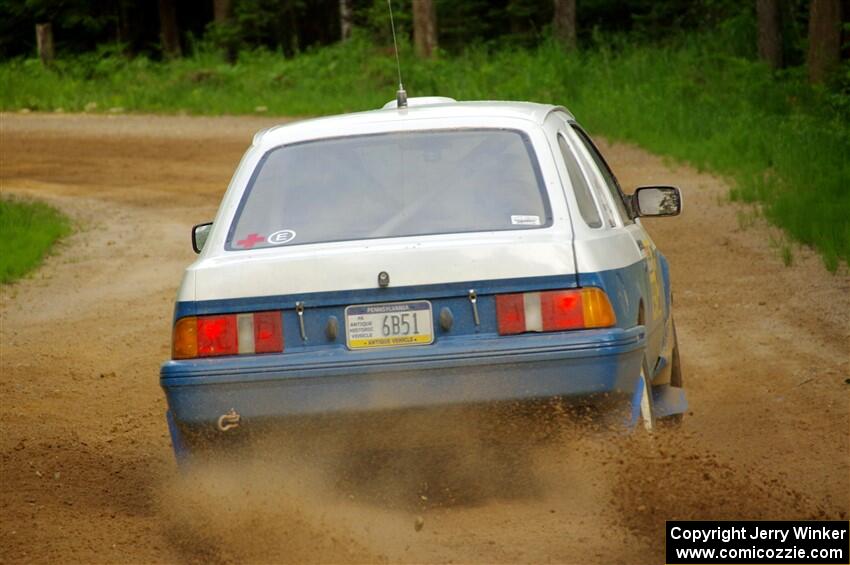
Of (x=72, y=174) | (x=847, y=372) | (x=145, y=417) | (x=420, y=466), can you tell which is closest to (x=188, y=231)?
(x=72, y=174)

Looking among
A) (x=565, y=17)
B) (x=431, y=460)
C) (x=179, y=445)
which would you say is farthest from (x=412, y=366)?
(x=565, y=17)

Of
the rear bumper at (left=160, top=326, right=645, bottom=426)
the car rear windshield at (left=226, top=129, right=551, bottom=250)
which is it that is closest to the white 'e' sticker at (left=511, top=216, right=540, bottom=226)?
the car rear windshield at (left=226, top=129, right=551, bottom=250)

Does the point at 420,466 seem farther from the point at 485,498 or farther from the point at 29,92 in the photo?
the point at 29,92

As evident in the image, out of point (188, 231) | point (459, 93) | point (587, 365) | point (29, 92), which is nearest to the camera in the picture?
point (587, 365)

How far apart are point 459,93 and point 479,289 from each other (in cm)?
2191

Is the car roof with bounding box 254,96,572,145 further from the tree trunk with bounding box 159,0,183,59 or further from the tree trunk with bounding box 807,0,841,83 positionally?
the tree trunk with bounding box 159,0,183,59

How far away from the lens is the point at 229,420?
539 cm

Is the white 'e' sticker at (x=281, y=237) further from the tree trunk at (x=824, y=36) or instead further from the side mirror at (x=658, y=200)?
the tree trunk at (x=824, y=36)

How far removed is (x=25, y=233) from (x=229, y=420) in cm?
1033

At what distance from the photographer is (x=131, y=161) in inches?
852

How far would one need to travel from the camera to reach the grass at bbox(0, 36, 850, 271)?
15.6 metres

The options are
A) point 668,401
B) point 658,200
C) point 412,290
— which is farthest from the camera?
point 658,200

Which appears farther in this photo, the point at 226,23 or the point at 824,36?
the point at 226,23

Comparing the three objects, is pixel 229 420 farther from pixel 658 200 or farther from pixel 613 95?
pixel 613 95
